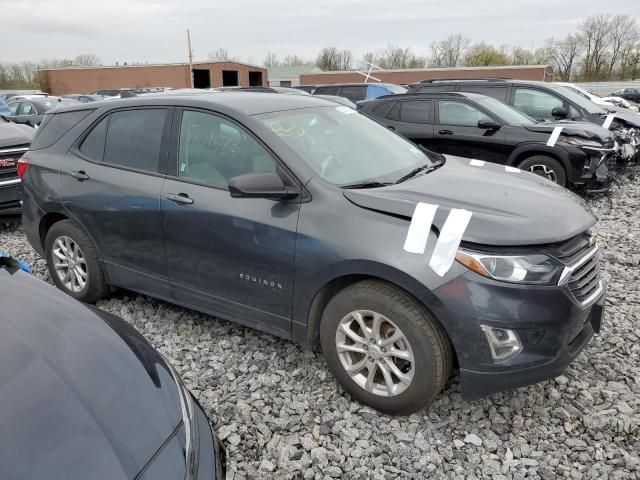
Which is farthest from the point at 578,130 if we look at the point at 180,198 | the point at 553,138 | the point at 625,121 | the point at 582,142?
the point at 180,198

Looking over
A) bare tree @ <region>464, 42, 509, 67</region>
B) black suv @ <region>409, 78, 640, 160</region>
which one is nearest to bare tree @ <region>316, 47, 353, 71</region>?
bare tree @ <region>464, 42, 509, 67</region>

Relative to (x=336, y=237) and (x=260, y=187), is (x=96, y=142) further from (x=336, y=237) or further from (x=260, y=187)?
(x=336, y=237)

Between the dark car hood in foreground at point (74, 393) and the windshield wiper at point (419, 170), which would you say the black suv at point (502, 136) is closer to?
the windshield wiper at point (419, 170)

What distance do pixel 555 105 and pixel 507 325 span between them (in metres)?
8.51

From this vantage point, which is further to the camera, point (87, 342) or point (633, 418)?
point (633, 418)

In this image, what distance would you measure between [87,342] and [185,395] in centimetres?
41

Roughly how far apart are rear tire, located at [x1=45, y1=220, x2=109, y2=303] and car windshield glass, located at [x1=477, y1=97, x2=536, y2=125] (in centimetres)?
620

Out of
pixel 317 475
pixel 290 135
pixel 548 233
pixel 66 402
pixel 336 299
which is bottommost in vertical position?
pixel 317 475

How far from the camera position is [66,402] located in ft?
5.05

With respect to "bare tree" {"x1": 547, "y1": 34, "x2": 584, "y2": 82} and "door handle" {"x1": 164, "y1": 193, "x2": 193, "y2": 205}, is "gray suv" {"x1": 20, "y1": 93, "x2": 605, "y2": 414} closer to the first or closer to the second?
"door handle" {"x1": 164, "y1": 193, "x2": 193, "y2": 205}

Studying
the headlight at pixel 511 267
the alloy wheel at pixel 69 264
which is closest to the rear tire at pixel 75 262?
the alloy wheel at pixel 69 264

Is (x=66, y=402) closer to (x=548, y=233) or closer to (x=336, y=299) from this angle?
(x=336, y=299)

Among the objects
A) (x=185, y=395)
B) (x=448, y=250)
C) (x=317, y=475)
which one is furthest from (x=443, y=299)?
(x=185, y=395)

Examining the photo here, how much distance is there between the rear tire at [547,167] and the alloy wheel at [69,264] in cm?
612
